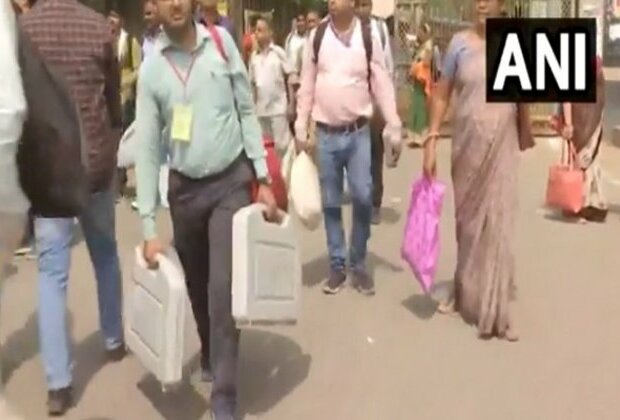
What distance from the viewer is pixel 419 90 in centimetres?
1712

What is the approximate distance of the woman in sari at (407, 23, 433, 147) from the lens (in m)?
16.9

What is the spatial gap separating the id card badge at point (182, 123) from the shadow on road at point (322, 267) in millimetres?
2880

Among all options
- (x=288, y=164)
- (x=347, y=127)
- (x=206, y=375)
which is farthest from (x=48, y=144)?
(x=347, y=127)

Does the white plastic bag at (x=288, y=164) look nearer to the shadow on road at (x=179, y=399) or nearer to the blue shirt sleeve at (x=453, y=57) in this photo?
the blue shirt sleeve at (x=453, y=57)

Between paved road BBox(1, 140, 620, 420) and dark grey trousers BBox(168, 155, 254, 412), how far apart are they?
16 centimetres

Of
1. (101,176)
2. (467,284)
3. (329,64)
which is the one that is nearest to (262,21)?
(329,64)

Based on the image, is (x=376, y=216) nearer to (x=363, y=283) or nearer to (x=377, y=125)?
(x=377, y=125)

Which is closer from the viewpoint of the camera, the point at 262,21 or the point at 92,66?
the point at 92,66

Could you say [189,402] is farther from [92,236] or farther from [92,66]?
[92,66]

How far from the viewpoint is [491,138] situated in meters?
6.34

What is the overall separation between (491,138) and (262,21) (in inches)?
250

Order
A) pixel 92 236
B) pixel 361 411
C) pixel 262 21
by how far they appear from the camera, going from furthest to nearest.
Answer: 1. pixel 262 21
2. pixel 92 236
3. pixel 361 411

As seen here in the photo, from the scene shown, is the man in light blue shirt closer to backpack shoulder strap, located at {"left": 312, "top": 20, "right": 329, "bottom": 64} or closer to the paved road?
the paved road

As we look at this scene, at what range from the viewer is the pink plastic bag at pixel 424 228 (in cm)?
670
